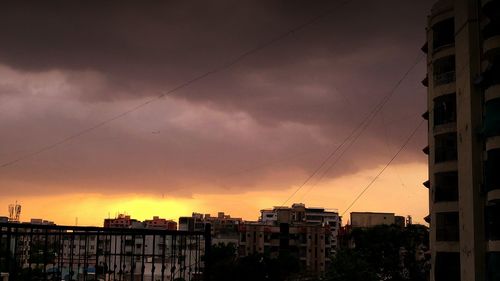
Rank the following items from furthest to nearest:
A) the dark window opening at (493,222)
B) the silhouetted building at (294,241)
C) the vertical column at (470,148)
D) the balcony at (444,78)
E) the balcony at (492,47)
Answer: the silhouetted building at (294,241) → the balcony at (444,78) → the vertical column at (470,148) → the balcony at (492,47) → the dark window opening at (493,222)

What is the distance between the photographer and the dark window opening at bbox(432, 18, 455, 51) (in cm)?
2992

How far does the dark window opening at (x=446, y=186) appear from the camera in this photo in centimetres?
2962

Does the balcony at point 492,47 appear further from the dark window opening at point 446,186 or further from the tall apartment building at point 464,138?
the dark window opening at point 446,186

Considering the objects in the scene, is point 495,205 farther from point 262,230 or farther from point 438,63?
point 262,230

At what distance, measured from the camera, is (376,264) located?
42.3 meters

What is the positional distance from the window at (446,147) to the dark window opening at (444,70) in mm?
2568

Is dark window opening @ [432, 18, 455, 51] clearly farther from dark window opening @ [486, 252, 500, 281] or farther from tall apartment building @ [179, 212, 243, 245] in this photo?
tall apartment building @ [179, 212, 243, 245]

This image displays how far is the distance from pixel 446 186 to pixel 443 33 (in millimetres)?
7345

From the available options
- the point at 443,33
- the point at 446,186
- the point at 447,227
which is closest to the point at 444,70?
the point at 443,33

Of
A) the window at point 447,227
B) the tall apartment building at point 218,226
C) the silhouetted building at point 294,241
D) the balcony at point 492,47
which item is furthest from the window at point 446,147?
the silhouetted building at point 294,241

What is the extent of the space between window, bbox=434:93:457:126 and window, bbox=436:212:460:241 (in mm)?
4419

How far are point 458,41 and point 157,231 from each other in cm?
2162

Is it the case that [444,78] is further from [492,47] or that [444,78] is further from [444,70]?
[492,47]

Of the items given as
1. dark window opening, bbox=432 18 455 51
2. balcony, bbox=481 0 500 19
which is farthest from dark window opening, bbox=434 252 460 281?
balcony, bbox=481 0 500 19
